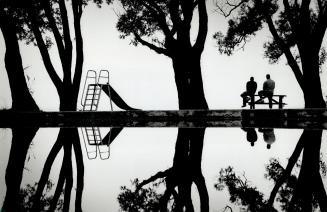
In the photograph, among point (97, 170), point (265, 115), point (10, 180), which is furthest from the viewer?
point (265, 115)

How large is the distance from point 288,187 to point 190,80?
14.6 m

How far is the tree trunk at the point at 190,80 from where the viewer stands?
20375 millimetres

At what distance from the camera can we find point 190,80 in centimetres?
2050

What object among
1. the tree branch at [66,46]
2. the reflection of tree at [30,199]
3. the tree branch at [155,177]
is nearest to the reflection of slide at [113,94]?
the tree branch at [66,46]

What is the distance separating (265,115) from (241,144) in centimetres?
496

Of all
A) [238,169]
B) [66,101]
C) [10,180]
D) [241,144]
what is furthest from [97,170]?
[66,101]

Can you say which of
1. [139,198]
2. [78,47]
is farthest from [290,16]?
[139,198]

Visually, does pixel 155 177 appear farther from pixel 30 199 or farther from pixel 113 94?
pixel 113 94

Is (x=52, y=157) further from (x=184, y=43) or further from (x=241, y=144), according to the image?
(x=184, y=43)

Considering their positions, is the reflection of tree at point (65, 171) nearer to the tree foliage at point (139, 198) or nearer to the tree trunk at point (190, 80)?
the tree foliage at point (139, 198)

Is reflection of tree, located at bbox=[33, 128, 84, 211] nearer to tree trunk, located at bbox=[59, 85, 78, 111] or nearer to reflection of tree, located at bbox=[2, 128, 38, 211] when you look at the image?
reflection of tree, located at bbox=[2, 128, 38, 211]

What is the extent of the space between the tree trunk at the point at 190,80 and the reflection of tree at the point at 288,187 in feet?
39.3

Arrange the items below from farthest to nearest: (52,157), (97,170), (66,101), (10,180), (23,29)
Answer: (23,29), (66,101), (52,157), (97,170), (10,180)

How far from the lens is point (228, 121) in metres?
16.6
